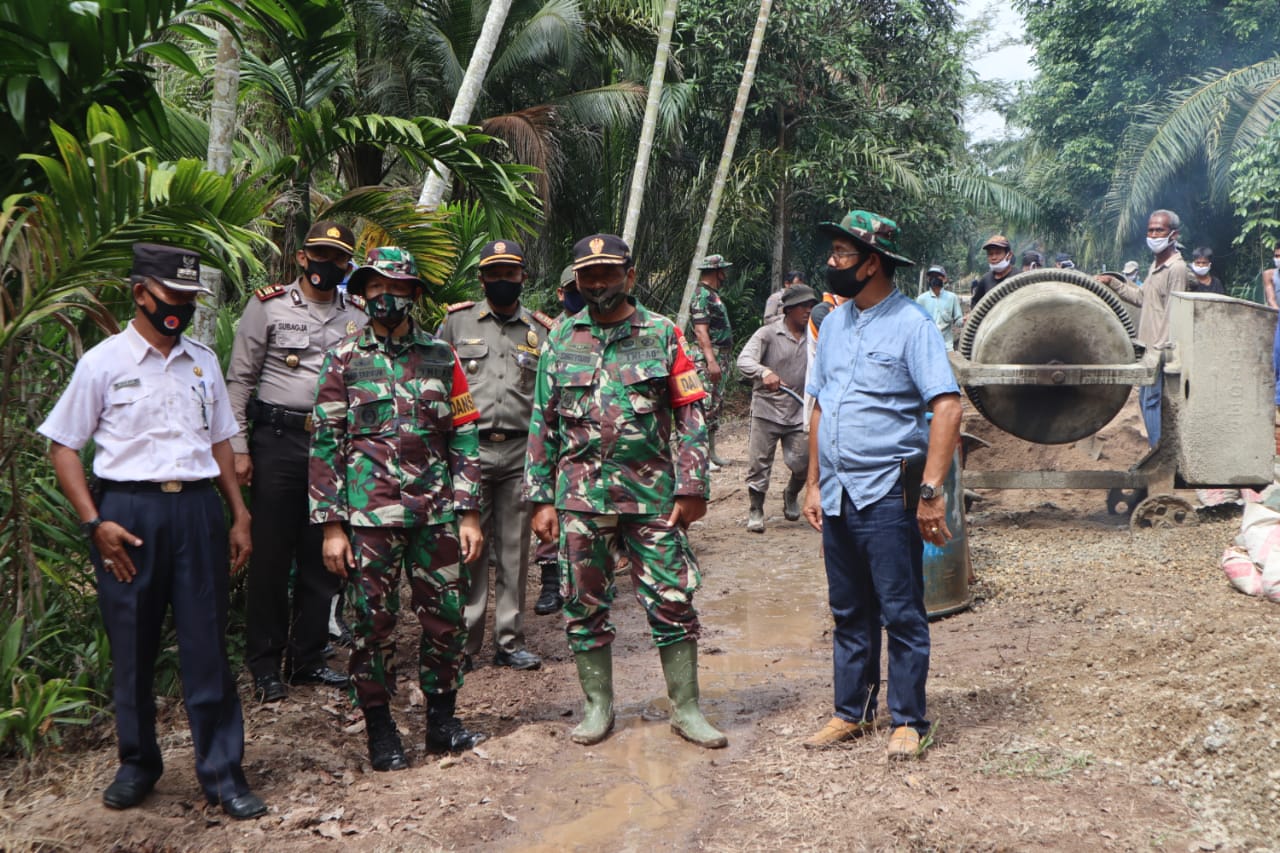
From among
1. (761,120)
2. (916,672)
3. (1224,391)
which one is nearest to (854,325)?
(916,672)

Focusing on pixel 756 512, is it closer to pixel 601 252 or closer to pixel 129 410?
pixel 601 252

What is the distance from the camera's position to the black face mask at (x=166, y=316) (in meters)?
3.86

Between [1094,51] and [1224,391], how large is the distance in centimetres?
1807

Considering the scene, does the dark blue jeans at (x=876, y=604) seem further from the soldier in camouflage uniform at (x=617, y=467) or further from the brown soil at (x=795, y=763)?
the soldier in camouflage uniform at (x=617, y=467)

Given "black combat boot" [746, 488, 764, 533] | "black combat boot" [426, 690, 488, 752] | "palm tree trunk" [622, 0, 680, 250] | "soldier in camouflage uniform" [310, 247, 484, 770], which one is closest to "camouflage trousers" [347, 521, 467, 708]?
"soldier in camouflage uniform" [310, 247, 484, 770]

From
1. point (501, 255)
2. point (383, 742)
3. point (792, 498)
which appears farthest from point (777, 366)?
point (383, 742)

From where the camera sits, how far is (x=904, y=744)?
4.33m

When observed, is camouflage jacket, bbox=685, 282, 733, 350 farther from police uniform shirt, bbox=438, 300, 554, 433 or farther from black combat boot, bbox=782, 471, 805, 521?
police uniform shirt, bbox=438, 300, 554, 433

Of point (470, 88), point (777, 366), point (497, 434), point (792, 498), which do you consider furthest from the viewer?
point (792, 498)

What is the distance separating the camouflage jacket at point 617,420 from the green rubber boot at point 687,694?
0.61m

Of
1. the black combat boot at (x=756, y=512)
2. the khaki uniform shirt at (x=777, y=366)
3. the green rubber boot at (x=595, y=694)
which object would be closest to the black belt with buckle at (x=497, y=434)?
the green rubber boot at (x=595, y=694)

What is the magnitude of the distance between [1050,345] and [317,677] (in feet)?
18.9

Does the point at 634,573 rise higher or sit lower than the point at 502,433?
lower

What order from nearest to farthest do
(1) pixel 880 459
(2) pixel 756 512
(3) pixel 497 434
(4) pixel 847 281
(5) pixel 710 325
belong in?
(1) pixel 880 459 → (4) pixel 847 281 → (3) pixel 497 434 → (2) pixel 756 512 → (5) pixel 710 325
